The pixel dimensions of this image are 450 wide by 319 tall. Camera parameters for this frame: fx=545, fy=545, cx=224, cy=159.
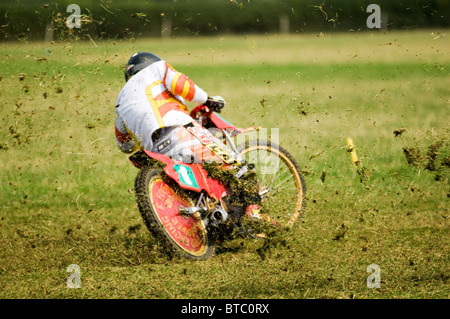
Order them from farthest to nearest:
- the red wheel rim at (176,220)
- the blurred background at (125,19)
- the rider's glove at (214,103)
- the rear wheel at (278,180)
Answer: the blurred background at (125,19), the rear wheel at (278,180), the rider's glove at (214,103), the red wheel rim at (176,220)

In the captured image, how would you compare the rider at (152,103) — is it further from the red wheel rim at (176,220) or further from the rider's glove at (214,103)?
the red wheel rim at (176,220)

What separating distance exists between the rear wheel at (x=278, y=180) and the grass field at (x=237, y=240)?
208 millimetres

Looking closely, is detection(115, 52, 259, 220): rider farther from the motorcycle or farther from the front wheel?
the front wheel

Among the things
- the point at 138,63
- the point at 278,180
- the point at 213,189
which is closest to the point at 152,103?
the point at 138,63

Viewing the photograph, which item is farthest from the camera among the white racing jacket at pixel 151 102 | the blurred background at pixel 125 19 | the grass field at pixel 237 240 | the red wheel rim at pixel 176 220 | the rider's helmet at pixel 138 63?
the blurred background at pixel 125 19

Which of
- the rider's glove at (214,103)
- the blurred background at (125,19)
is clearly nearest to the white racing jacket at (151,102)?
the rider's glove at (214,103)

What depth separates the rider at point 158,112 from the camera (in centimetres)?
544

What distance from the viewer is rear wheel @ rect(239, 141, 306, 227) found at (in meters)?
6.25

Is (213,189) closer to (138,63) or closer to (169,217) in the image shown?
(169,217)

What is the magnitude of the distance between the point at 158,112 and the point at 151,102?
4.9 inches

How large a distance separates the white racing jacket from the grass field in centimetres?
125

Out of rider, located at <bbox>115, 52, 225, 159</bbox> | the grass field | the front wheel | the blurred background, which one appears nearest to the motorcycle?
the front wheel

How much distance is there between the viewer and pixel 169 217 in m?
5.21

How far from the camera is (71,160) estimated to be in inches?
380
